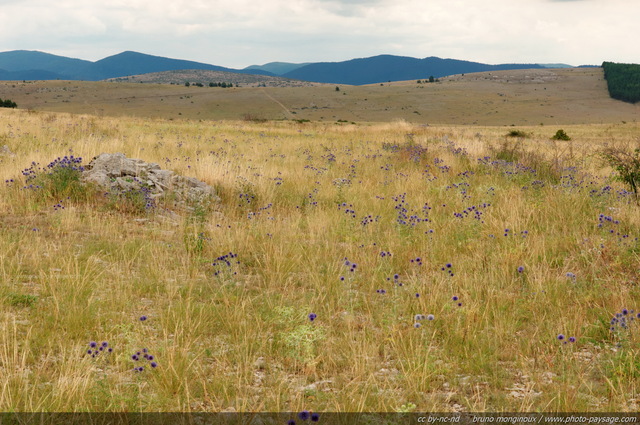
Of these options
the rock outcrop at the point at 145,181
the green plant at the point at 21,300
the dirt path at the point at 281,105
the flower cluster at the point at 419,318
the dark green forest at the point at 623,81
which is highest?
the dark green forest at the point at 623,81

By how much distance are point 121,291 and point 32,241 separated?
2.06 meters

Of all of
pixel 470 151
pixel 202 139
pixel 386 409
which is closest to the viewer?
pixel 386 409

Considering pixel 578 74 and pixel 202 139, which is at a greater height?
pixel 578 74

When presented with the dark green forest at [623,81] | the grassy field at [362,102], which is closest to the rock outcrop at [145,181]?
the grassy field at [362,102]

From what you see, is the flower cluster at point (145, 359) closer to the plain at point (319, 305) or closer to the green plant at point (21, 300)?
the plain at point (319, 305)

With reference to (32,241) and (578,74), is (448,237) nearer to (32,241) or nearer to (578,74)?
(32,241)

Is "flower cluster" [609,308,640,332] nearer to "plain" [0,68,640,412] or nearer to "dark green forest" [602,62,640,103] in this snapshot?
"plain" [0,68,640,412]

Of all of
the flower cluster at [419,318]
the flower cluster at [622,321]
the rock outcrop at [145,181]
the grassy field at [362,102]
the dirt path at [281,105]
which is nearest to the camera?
the flower cluster at [419,318]

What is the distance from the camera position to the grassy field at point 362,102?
8575 cm

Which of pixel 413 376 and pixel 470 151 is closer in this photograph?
pixel 413 376

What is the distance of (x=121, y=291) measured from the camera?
4023 mm

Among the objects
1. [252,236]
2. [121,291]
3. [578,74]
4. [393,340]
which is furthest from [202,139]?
[578,74]

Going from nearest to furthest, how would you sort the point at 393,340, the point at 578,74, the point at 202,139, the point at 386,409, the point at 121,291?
the point at 386,409 < the point at 393,340 < the point at 121,291 < the point at 202,139 < the point at 578,74

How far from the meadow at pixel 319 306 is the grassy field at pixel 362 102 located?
71.8 meters
